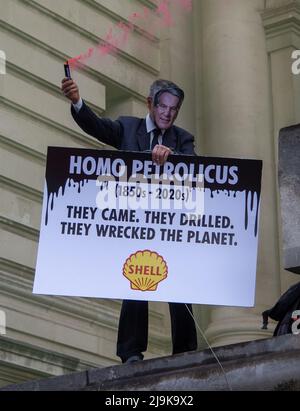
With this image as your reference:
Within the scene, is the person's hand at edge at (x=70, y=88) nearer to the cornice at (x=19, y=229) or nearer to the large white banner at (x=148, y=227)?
the large white banner at (x=148, y=227)

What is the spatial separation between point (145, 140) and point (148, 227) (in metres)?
0.98

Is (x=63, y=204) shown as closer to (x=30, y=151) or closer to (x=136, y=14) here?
(x=30, y=151)

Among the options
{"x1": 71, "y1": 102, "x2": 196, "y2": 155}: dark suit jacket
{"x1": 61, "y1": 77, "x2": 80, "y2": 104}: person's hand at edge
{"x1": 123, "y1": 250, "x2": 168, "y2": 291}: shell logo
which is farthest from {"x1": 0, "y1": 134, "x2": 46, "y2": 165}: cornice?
{"x1": 123, "y1": 250, "x2": 168, "y2": 291}: shell logo

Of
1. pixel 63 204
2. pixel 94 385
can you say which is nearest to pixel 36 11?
pixel 63 204

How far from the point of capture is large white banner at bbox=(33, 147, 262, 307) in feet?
33.1

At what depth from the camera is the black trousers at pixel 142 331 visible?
10.4m

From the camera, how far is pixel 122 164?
10.3m

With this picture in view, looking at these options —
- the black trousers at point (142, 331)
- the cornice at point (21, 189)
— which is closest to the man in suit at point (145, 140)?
the black trousers at point (142, 331)

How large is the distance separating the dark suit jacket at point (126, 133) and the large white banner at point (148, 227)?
0.53 metres

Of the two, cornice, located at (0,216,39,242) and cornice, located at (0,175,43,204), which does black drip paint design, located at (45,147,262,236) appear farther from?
cornice, located at (0,175,43,204)

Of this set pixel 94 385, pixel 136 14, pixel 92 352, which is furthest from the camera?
pixel 136 14

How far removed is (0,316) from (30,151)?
2.47 metres

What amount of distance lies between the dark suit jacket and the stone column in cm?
684

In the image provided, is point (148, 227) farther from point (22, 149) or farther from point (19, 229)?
point (22, 149)
